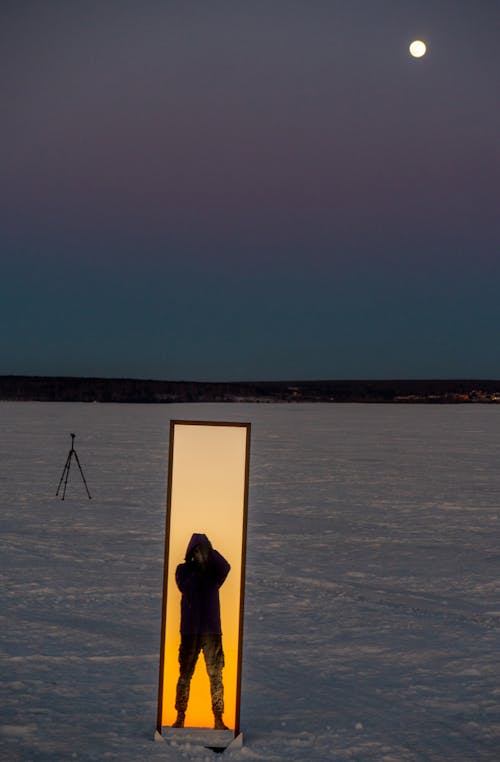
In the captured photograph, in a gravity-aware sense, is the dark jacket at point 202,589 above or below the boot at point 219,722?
above

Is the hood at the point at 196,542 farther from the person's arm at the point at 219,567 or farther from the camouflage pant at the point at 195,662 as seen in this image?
the camouflage pant at the point at 195,662

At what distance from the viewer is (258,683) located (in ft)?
19.4

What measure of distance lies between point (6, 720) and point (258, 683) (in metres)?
1.69

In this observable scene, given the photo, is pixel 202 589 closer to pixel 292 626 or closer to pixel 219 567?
pixel 219 567

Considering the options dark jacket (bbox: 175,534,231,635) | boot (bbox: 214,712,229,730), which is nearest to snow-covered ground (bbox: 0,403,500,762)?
boot (bbox: 214,712,229,730)

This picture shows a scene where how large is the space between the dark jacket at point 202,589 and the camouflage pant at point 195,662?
0.05 meters

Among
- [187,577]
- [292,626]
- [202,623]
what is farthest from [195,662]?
[292,626]

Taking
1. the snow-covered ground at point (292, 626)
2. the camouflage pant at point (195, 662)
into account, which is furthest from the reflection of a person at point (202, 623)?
the snow-covered ground at point (292, 626)

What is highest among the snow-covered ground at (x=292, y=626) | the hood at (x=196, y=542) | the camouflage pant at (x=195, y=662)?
the hood at (x=196, y=542)

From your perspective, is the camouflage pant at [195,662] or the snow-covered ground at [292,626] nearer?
the camouflage pant at [195,662]

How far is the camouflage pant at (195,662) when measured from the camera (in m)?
4.82

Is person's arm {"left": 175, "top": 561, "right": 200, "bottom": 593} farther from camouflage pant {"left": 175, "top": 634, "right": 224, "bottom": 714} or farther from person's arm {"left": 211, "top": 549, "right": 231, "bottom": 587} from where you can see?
camouflage pant {"left": 175, "top": 634, "right": 224, "bottom": 714}

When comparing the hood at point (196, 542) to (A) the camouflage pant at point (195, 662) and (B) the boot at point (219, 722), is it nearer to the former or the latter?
(A) the camouflage pant at point (195, 662)

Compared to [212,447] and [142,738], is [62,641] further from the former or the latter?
[212,447]
